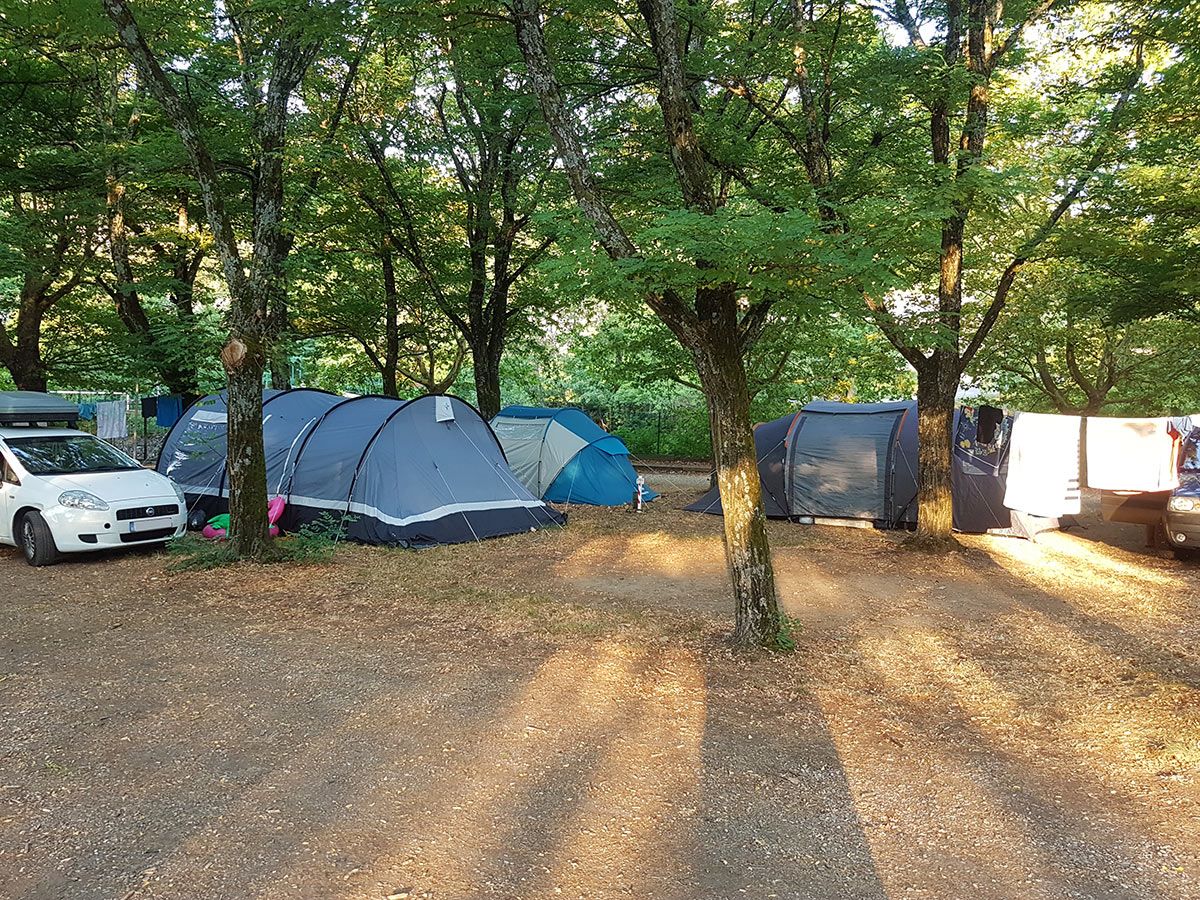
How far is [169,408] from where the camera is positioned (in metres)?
12.8

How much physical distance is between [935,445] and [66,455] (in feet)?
34.6

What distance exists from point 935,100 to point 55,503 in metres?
10.4

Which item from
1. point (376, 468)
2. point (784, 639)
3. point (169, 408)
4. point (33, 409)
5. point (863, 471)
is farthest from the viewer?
point (169, 408)

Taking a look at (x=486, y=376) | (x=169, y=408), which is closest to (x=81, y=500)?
(x=169, y=408)

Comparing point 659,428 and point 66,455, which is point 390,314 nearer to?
point 66,455

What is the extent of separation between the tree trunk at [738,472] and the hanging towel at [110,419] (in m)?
18.6

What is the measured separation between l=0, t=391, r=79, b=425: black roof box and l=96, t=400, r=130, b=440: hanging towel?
10299 millimetres

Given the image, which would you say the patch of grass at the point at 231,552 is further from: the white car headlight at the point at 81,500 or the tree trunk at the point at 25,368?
the tree trunk at the point at 25,368

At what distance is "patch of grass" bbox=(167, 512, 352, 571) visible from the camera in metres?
7.64

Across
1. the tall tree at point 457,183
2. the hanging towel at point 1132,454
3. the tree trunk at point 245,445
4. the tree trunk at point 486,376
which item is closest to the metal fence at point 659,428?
the tree trunk at point 486,376

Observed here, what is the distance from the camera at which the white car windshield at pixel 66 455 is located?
8.21 meters

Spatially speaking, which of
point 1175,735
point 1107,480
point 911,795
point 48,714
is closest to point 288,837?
point 48,714

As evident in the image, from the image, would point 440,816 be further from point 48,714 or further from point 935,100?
point 935,100

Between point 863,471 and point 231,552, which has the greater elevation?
point 863,471
